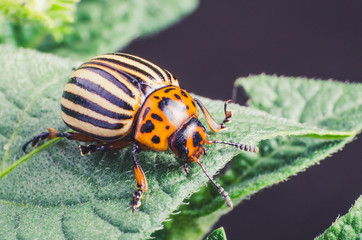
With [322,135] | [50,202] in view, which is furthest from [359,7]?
[50,202]

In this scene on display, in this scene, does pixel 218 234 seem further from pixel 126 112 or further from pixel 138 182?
pixel 126 112

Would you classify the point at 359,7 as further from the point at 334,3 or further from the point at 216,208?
the point at 216,208

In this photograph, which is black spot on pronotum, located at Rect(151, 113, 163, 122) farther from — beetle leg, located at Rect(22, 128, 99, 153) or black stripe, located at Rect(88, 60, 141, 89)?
beetle leg, located at Rect(22, 128, 99, 153)

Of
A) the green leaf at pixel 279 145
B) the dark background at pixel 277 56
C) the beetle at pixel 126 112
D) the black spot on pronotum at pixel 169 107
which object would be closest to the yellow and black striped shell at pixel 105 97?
the beetle at pixel 126 112

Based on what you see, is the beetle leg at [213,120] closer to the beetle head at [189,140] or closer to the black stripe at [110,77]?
the beetle head at [189,140]

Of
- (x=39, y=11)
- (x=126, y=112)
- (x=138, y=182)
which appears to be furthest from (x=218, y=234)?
(x=39, y=11)

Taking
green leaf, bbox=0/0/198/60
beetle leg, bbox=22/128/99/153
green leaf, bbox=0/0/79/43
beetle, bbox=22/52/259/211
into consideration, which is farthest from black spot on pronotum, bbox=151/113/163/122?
green leaf, bbox=0/0/198/60
